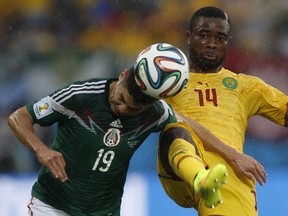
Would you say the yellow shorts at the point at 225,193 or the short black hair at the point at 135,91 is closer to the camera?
the short black hair at the point at 135,91

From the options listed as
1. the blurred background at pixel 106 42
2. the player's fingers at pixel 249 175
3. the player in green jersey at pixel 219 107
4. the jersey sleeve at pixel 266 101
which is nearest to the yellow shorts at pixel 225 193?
the player in green jersey at pixel 219 107

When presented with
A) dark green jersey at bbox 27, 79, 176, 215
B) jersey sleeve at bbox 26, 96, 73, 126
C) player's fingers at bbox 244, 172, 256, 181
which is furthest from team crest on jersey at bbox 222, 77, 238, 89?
jersey sleeve at bbox 26, 96, 73, 126

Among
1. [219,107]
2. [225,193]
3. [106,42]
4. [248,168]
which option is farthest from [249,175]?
[106,42]

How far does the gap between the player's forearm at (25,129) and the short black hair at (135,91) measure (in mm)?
489

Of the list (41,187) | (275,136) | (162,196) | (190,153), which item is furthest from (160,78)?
(275,136)

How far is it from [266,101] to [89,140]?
1.29 meters

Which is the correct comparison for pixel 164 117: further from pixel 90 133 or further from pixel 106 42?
pixel 106 42

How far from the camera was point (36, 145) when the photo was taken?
13.2 feet

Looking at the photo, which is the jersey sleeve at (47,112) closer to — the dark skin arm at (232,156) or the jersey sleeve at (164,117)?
the jersey sleeve at (164,117)

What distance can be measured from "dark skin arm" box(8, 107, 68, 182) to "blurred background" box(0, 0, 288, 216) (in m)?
3.47

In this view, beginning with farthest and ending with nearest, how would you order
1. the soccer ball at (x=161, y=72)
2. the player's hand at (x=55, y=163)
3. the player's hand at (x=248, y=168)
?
1. the player's hand at (x=248, y=168)
2. the soccer ball at (x=161, y=72)
3. the player's hand at (x=55, y=163)

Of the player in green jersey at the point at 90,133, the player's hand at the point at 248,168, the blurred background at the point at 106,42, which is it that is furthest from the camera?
the blurred background at the point at 106,42

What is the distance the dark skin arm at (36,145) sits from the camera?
3.87m

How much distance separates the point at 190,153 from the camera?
417 cm
